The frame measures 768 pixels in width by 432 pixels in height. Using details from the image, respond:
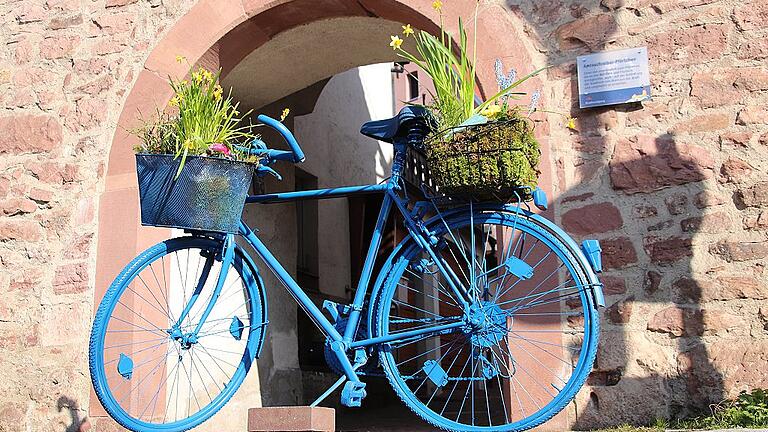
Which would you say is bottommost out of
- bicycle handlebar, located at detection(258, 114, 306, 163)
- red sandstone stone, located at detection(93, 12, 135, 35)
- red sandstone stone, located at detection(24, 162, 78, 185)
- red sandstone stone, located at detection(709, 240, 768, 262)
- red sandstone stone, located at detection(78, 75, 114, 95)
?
red sandstone stone, located at detection(709, 240, 768, 262)

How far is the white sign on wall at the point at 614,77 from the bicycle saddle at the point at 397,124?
43.3 inches

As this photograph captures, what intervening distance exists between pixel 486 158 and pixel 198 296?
3.75ft

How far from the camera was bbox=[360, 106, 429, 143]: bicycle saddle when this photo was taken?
3088mm

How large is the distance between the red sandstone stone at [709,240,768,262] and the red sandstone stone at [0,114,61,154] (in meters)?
3.50

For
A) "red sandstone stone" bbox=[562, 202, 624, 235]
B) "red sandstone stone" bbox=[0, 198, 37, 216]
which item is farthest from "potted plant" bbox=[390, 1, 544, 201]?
"red sandstone stone" bbox=[0, 198, 37, 216]

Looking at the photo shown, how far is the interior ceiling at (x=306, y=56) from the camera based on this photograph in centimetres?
507

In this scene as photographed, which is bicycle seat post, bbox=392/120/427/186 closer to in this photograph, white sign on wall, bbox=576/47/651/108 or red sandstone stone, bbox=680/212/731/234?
white sign on wall, bbox=576/47/651/108

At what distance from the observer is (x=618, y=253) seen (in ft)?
12.0

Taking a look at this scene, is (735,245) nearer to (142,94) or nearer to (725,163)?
(725,163)

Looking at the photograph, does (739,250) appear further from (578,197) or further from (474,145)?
(474,145)

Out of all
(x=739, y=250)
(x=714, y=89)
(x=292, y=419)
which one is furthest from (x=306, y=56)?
(x=292, y=419)

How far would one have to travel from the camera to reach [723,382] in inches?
133

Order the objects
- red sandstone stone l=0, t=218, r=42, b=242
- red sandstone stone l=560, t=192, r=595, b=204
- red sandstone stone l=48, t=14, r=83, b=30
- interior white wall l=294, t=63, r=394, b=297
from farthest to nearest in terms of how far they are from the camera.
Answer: interior white wall l=294, t=63, r=394, b=297
red sandstone stone l=48, t=14, r=83, b=30
red sandstone stone l=0, t=218, r=42, b=242
red sandstone stone l=560, t=192, r=595, b=204

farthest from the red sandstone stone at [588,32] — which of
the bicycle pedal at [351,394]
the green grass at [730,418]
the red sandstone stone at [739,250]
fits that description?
the bicycle pedal at [351,394]
